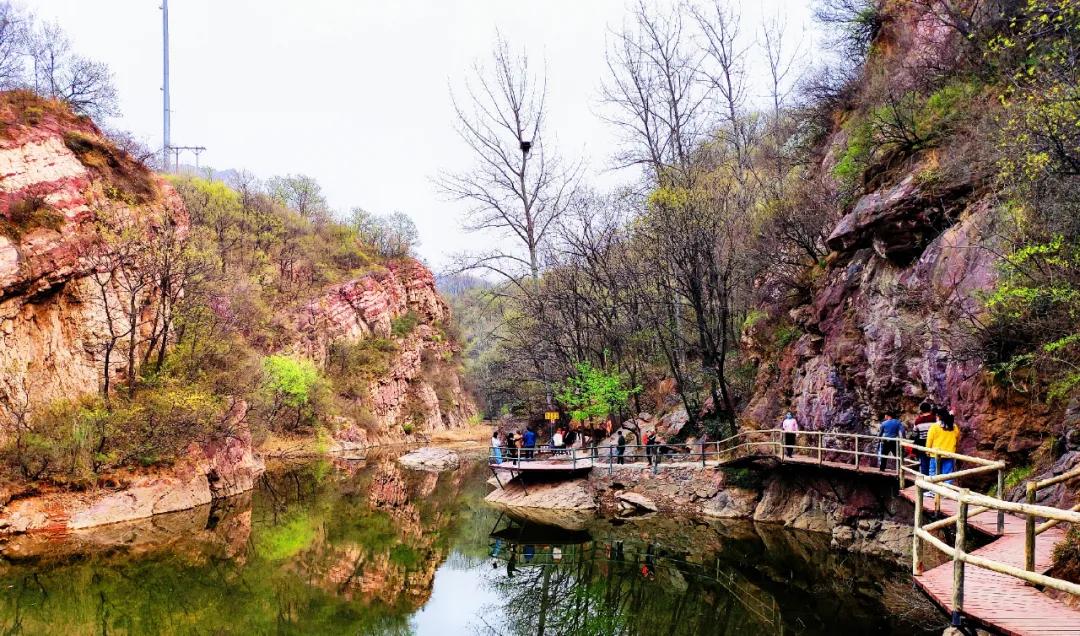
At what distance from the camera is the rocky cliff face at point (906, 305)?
1415 centimetres

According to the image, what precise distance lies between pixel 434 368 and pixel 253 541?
1795 inches

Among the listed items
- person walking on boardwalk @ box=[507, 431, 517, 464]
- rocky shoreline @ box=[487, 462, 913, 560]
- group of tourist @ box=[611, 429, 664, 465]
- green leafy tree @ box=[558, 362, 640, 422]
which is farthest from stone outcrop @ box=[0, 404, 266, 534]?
group of tourist @ box=[611, 429, 664, 465]

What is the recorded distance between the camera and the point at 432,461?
38.8 metres

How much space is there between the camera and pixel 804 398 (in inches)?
797

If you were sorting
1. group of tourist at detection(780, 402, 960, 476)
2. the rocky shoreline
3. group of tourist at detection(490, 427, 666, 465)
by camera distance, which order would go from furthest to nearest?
group of tourist at detection(490, 427, 666, 465) < the rocky shoreline < group of tourist at detection(780, 402, 960, 476)

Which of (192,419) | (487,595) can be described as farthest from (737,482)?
(192,419)

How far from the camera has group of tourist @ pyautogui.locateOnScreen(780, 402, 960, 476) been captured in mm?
12586

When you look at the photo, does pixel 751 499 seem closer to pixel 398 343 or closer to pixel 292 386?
pixel 292 386

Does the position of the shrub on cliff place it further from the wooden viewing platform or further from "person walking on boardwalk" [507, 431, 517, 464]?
the wooden viewing platform

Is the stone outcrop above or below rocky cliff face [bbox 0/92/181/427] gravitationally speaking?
below

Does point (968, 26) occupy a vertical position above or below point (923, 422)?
above

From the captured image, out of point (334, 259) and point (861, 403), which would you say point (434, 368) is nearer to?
point (334, 259)

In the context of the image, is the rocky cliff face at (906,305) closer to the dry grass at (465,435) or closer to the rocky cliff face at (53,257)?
the rocky cliff face at (53,257)

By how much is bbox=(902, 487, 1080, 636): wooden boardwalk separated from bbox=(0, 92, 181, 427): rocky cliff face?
80.6ft
